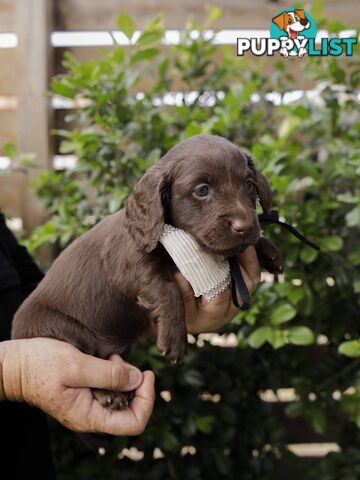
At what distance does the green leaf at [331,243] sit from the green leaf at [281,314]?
0.25 m

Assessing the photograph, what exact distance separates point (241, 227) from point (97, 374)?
53 cm

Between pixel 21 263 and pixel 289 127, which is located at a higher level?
pixel 289 127

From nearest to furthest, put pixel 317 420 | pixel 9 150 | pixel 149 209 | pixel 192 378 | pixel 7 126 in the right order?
pixel 149 209
pixel 192 378
pixel 317 420
pixel 9 150
pixel 7 126

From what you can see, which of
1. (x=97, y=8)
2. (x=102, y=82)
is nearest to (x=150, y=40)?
(x=102, y=82)

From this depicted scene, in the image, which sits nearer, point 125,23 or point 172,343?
point 172,343

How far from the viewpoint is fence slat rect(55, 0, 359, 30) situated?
2789 mm

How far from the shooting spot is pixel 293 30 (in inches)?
88.4

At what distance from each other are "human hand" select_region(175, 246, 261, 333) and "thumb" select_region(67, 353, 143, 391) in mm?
242

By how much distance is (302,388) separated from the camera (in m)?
2.33

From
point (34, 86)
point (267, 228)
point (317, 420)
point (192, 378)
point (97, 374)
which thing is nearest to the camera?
point (97, 374)

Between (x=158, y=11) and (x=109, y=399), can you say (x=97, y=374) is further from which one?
(x=158, y=11)

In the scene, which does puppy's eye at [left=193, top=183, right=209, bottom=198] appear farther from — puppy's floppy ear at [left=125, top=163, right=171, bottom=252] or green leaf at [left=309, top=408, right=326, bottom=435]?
green leaf at [left=309, top=408, right=326, bottom=435]

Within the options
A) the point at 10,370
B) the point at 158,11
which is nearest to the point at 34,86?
the point at 158,11

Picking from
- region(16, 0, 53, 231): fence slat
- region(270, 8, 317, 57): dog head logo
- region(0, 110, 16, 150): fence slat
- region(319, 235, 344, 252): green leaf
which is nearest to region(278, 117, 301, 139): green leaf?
region(270, 8, 317, 57): dog head logo
